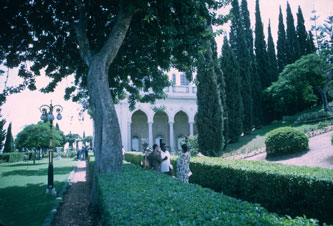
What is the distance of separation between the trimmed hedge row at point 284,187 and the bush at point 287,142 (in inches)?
345

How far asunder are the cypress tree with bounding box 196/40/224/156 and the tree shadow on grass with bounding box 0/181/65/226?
11.7m

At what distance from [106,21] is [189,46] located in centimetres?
402

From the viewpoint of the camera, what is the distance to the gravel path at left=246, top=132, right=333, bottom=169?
443 inches

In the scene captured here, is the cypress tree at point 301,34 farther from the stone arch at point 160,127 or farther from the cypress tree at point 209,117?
the cypress tree at point 209,117

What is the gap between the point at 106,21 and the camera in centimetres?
920

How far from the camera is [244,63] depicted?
28297mm

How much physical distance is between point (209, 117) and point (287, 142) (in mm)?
5817

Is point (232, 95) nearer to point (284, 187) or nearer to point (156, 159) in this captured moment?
point (156, 159)

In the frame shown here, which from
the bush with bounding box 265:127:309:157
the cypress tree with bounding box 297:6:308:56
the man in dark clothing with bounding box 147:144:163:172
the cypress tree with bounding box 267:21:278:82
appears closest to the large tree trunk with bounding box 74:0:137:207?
the man in dark clothing with bounding box 147:144:163:172

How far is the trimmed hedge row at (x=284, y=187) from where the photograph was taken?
4.36 m

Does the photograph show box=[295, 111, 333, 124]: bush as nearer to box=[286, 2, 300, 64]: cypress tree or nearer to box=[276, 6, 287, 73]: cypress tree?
box=[286, 2, 300, 64]: cypress tree

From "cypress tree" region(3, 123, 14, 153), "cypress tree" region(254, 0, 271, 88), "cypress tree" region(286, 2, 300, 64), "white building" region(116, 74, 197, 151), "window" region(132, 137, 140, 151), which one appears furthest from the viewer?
"cypress tree" region(3, 123, 14, 153)

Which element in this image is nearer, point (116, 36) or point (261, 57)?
point (116, 36)

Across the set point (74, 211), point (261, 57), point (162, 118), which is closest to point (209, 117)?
point (74, 211)
